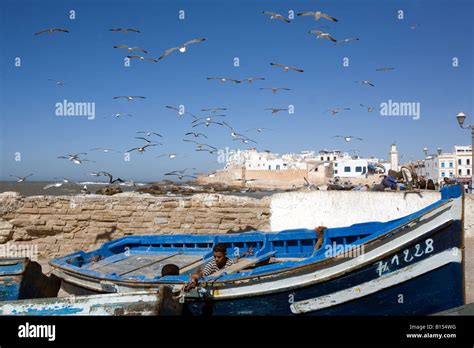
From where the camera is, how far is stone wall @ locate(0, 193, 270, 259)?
28.6 ft

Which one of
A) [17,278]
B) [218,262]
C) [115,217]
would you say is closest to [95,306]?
[17,278]

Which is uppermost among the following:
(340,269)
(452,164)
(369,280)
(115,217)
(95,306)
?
(452,164)

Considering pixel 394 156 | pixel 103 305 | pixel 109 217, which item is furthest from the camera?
pixel 394 156

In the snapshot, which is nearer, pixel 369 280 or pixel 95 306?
pixel 95 306

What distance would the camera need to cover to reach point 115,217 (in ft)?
28.9

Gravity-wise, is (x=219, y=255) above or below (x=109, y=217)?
below

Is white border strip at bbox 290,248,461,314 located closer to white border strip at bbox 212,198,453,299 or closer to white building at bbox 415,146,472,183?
white border strip at bbox 212,198,453,299

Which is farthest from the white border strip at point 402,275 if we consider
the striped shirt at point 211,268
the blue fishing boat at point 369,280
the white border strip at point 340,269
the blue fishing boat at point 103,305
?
the blue fishing boat at point 103,305

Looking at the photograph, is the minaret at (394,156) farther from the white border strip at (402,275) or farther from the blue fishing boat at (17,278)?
the blue fishing boat at (17,278)

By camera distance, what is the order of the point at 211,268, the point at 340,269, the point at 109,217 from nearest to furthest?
the point at 340,269 → the point at 211,268 → the point at 109,217

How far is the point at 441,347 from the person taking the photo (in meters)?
3.60

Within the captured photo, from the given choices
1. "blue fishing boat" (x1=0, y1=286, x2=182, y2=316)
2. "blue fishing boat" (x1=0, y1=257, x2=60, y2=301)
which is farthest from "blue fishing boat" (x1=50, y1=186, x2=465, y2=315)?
"blue fishing boat" (x1=0, y1=257, x2=60, y2=301)

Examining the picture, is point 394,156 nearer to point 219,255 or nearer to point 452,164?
point 452,164

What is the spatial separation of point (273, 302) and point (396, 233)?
1.34 meters
